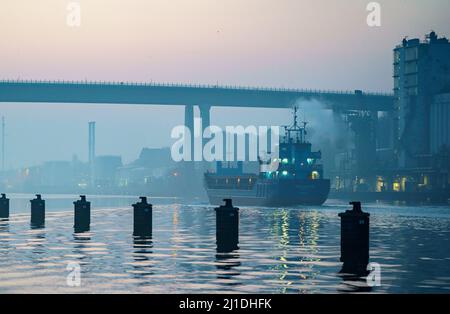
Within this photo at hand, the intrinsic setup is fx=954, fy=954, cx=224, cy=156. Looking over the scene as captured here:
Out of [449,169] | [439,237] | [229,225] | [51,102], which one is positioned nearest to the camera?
[229,225]

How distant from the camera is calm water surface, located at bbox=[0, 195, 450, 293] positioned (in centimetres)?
3109

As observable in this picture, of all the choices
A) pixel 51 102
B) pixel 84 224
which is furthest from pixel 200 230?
pixel 51 102

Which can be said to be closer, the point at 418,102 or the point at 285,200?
the point at 285,200

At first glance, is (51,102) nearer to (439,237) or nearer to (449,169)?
(449,169)

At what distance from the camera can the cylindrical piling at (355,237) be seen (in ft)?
125

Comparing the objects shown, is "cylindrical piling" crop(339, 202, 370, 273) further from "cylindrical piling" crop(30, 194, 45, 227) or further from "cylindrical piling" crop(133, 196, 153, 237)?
"cylindrical piling" crop(30, 194, 45, 227)

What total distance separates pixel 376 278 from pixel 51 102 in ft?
560

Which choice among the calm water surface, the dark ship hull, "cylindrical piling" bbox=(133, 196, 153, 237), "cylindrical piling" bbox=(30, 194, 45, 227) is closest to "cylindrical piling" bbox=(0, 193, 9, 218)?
"cylindrical piling" bbox=(30, 194, 45, 227)

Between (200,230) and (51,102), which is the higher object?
(51,102)

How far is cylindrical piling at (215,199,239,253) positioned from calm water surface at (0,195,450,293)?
2.40ft

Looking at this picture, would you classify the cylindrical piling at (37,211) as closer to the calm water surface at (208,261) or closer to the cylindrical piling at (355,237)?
the calm water surface at (208,261)

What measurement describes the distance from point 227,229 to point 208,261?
7.37 m

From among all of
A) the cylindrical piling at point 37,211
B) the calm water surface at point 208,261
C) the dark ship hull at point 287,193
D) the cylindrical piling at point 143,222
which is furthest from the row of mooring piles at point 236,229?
the dark ship hull at point 287,193
